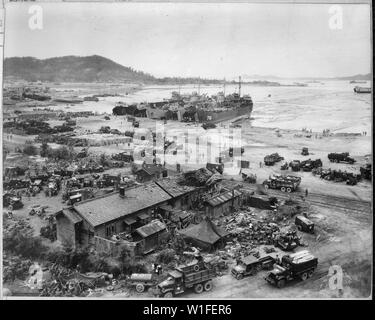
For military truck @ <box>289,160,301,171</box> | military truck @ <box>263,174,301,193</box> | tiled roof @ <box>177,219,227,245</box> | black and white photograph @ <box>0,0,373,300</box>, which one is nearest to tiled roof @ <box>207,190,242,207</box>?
black and white photograph @ <box>0,0,373,300</box>

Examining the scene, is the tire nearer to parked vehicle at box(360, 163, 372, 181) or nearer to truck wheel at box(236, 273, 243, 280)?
truck wheel at box(236, 273, 243, 280)

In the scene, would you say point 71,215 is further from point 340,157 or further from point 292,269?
point 340,157

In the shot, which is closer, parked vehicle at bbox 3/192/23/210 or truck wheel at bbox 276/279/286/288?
truck wheel at bbox 276/279/286/288

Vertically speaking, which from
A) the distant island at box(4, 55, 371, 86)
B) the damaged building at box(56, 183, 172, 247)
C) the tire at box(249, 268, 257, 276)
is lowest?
the tire at box(249, 268, 257, 276)

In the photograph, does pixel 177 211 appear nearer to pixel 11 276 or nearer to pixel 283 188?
pixel 283 188

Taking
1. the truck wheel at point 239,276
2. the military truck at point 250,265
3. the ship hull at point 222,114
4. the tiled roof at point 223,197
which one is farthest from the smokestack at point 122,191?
the truck wheel at point 239,276

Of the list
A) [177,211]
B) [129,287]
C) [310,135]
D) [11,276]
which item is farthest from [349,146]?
[11,276]
